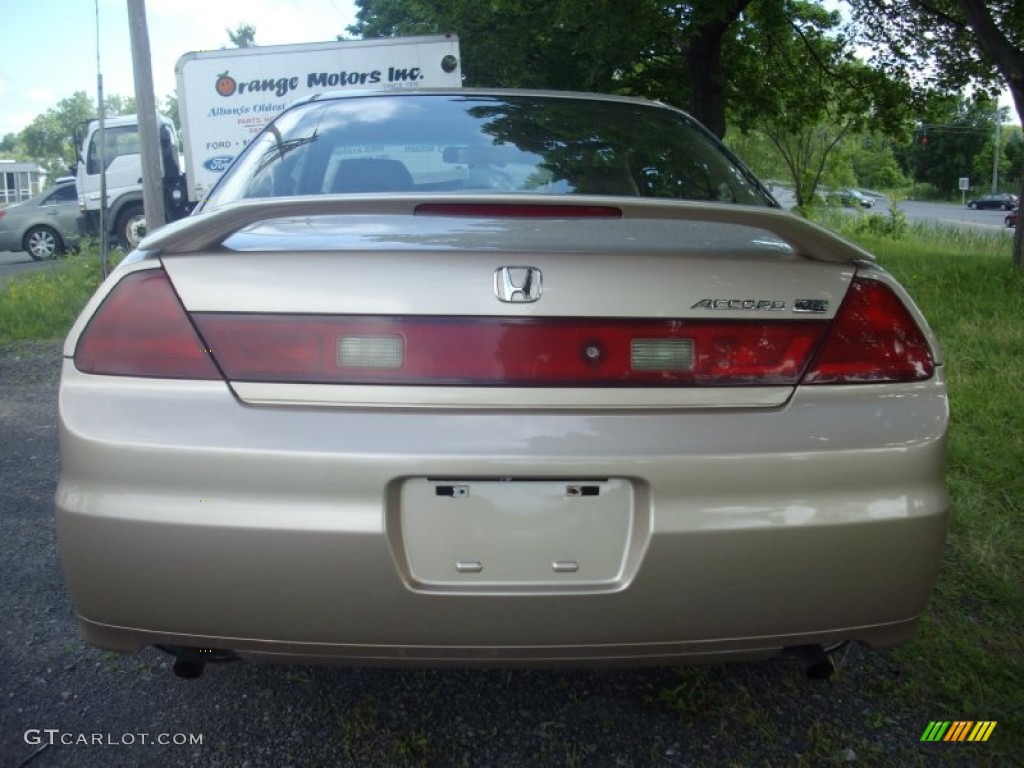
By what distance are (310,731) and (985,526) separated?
2563 mm

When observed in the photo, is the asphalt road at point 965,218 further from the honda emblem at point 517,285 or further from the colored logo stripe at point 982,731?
the honda emblem at point 517,285

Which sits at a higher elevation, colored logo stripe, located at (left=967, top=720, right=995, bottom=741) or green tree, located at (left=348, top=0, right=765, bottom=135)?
green tree, located at (left=348, top=0, right=765, bottom=135)

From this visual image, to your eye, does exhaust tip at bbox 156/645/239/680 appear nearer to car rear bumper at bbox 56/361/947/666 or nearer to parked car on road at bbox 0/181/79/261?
car rear bumper at bbox 56/361/947/666

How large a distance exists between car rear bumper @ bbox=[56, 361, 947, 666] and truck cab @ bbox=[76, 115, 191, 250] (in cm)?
1449

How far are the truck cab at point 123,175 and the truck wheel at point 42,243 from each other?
341 cm

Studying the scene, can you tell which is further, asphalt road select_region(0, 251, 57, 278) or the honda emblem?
asphalt road select_region(0, 251, 57, 278)

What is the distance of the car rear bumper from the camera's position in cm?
159

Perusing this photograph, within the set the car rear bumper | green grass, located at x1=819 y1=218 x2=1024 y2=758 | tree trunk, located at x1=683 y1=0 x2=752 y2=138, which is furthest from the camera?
tree trunk, located at x1=683 y1=0 x2=752 y2=138

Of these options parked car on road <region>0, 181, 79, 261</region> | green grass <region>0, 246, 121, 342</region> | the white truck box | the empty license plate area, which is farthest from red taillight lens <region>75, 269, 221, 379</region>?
parked car on road <region>0, 181, 79, 261</region>

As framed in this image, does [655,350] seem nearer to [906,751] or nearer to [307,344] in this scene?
[307,344]

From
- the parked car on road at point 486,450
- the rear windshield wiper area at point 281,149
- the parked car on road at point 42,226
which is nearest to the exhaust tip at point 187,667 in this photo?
the parked car on road at point 486,450

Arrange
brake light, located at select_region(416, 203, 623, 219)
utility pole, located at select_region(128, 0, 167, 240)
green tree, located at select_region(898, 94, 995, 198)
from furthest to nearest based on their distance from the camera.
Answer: green tree, located at select_region(898, 94, 995, 198)
utility pole, located at select_region(128, 0, 167, 240)
brake light, located at select_region(416, 203, 623, 219)

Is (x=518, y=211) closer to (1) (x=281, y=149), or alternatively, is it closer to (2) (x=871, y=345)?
(2) (x=871, y=345)

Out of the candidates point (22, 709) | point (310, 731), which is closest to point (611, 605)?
point (310, 731)
